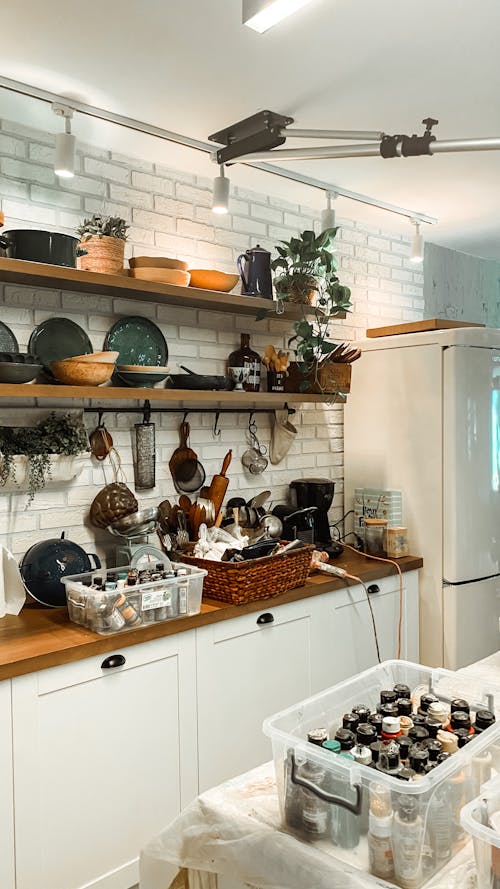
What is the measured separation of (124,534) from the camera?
2.66 metres

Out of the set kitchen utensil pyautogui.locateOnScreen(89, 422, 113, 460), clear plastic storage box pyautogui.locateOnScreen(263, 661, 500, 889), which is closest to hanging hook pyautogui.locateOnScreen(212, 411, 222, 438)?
kitchen utensil pyautogui.locateOnScreen(89, 422, 113, 460)

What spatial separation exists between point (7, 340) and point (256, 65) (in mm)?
1241

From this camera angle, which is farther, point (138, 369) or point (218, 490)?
point (218, 490)

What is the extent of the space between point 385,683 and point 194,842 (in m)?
0.51

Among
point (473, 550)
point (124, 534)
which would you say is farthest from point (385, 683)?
point (473, 550)

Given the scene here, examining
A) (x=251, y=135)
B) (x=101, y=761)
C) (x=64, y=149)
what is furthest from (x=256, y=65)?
(x=101, y=761)

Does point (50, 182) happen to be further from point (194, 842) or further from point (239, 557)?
point (194, 842)

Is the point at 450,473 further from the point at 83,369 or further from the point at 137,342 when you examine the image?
the point at 83,369

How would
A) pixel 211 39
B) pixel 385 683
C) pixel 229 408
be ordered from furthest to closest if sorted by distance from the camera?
pixel 229 408
pixel 211 39
pixel 385 683

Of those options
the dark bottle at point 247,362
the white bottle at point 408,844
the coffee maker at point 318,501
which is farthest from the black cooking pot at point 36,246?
the white bottle at point 408,844

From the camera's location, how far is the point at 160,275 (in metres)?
2.71

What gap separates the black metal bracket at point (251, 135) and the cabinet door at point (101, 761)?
1.73m

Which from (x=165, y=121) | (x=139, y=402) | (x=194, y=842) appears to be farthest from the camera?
(x=139, y=402)

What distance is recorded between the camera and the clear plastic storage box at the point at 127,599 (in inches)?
87.0
